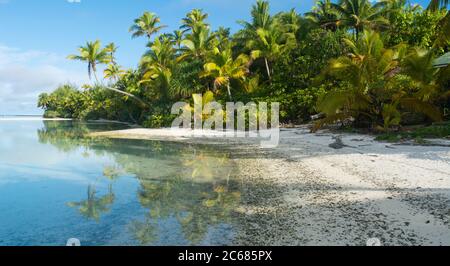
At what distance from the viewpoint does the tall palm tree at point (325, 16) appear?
28239mm

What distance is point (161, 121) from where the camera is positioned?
28375 millimetres

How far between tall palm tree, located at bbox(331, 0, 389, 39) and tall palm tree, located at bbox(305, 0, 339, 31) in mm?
877

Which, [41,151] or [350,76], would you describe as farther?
[41,151]

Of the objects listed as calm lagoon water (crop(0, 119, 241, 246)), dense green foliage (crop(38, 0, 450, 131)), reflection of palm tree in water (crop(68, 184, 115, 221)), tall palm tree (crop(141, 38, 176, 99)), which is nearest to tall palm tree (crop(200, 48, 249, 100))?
dense green foliage (crop(38, 0, 450, 131))

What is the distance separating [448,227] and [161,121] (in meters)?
25.4

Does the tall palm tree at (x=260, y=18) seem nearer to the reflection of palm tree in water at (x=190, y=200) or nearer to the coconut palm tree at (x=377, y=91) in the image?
the coconut palm tree at (x=377, y=91)

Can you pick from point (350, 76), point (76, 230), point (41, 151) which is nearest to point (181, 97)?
point (41, 151)

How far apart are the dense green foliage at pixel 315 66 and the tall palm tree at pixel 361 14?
0.07 meters

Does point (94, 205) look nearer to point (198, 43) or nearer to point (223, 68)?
point (223, 68)

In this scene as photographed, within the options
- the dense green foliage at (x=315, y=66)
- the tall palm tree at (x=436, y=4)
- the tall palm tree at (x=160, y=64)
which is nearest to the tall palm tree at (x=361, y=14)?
the dense green foliage at (x=315, y=66)

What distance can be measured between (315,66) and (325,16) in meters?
8.40

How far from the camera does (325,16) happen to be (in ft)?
94.4
